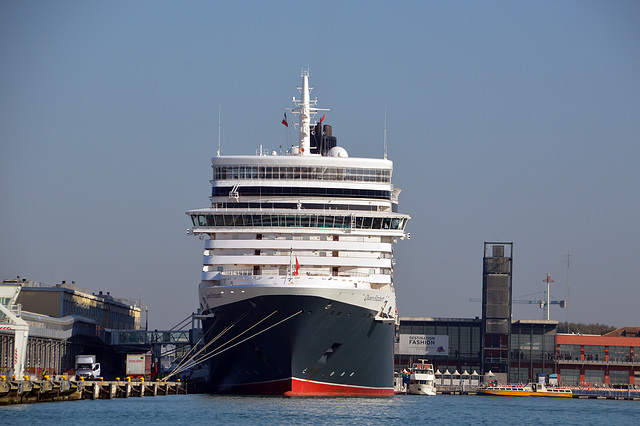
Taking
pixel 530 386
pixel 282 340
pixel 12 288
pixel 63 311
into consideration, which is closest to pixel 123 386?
pixel 12 288

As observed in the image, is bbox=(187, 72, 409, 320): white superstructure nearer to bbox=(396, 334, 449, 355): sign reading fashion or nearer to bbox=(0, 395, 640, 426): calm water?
bbox=(0, 395, 640, 426): calm water

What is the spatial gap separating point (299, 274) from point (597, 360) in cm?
7515

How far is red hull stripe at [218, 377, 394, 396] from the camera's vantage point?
64.2m

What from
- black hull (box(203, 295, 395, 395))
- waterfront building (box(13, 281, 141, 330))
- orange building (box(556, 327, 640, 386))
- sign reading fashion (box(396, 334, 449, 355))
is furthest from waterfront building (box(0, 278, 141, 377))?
orange building (box(556, 327, 640, 386))

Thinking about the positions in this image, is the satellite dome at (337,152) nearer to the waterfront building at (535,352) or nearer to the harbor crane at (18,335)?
the harbor crane at (18,335)

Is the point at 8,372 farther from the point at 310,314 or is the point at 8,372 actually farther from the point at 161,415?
the point at 310,314

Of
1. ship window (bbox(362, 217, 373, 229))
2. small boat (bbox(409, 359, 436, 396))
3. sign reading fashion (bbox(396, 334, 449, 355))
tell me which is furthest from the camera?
sign reading fashion (bbox(396, 334, 449, 355))

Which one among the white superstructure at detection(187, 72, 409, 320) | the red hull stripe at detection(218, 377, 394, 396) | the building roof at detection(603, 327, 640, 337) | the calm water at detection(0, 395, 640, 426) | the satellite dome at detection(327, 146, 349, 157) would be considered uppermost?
the satellite dome at detection(327, 146, 349, 157)

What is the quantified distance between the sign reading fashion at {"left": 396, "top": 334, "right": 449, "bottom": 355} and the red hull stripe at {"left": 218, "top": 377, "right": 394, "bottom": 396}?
215ft

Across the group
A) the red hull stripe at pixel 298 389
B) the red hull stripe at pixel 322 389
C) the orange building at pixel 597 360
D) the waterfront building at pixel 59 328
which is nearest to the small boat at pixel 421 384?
the orange building at pixel 597 360

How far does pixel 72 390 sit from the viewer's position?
6750cm

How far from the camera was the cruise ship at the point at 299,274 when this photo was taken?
212ft

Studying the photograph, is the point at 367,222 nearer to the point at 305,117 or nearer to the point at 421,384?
the point at 305,117

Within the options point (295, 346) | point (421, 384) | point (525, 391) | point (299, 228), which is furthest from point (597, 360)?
point (295, 346)
